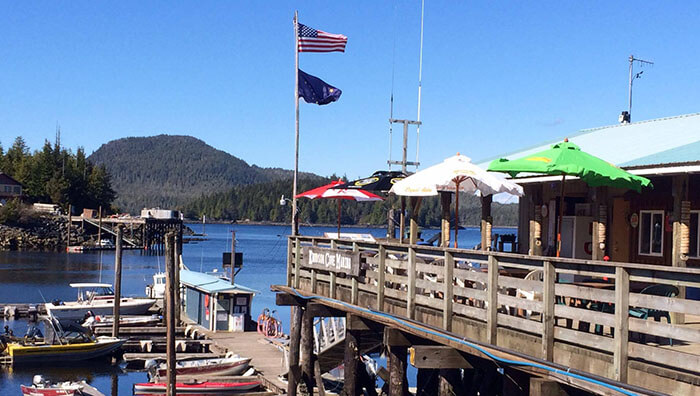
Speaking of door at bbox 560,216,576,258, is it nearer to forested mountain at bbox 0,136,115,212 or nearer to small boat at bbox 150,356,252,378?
small boat at bbox 150,356,252,378

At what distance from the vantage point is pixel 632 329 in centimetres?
883

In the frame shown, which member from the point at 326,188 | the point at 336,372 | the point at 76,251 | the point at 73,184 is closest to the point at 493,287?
the point at 326,188

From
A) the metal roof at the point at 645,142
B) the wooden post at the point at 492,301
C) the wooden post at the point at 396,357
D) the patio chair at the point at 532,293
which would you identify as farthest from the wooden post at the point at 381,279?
the metal roof at the point at 645,142

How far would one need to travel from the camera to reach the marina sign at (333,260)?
15.8m

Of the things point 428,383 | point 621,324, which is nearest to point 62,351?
point 428,383

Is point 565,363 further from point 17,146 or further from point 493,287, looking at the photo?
point 17,146

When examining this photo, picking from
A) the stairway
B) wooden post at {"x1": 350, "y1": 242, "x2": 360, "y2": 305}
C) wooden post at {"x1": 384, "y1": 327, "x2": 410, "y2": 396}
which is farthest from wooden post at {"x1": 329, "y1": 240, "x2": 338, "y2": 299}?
the stairway

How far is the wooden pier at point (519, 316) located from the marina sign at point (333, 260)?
24 millimetres

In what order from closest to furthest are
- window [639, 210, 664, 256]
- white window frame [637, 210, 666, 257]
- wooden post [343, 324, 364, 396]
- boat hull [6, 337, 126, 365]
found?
white window frame [637, 210, 666, 257], window [639, 210, 664, 256], wooden post [343, 324, 364, 396], boat hull [6, 337, 126, 365]

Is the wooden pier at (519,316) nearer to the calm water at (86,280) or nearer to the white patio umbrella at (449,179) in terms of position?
the white patio umbrella at (449,179)

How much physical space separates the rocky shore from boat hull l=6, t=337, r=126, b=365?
93.3 metres

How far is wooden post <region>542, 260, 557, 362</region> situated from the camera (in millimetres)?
9961

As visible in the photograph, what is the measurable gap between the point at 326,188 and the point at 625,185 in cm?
964

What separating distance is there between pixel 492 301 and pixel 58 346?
26.5 m
